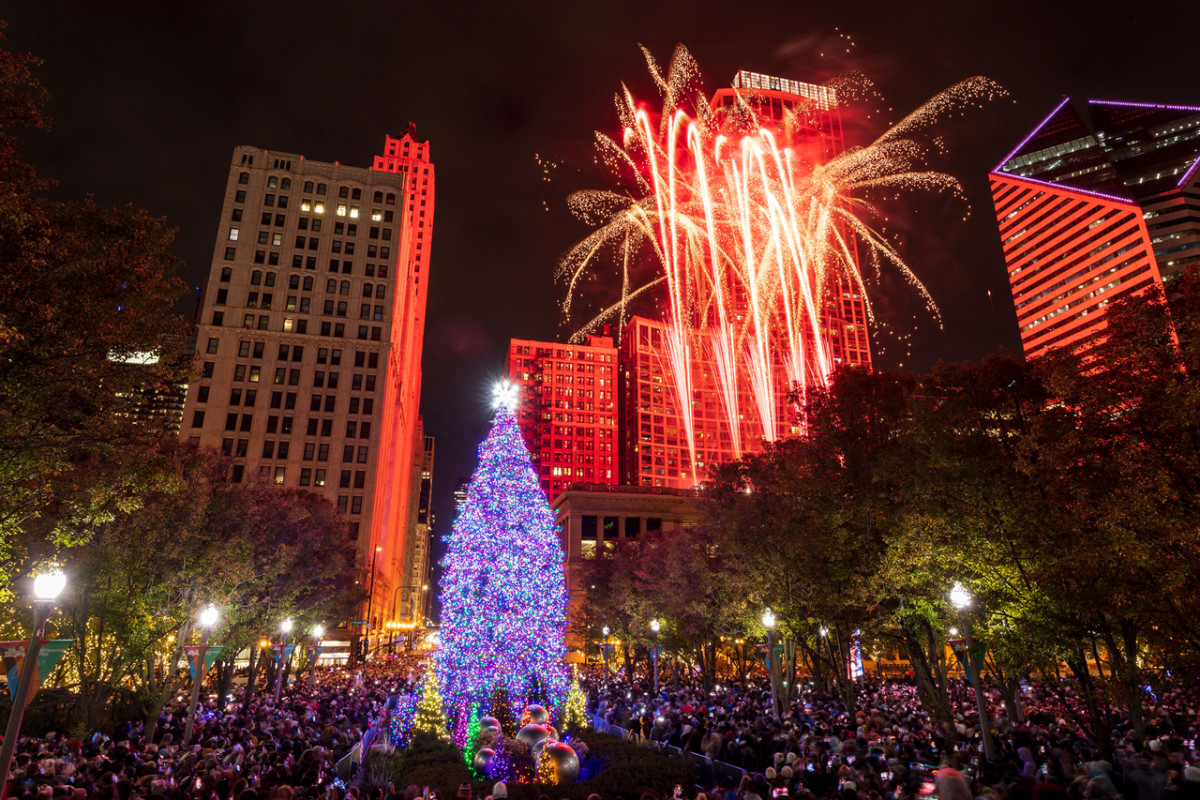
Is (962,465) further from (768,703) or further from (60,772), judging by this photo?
(60,772)

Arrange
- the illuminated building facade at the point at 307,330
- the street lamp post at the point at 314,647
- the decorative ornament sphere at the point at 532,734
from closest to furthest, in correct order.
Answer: the decorative ornament sphere at the point at 532,734, the street lamp post at the point at 314,647, the illuminated building facade at the point at 307,330

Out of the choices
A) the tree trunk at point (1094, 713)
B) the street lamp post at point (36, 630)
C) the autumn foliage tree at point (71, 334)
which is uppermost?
the autumn foliage tree at point (71, 334)

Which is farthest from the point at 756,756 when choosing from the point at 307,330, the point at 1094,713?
the point at 307,330

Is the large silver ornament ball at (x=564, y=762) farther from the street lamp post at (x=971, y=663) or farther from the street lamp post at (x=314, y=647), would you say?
the street lamp post at (x=314, y=647)

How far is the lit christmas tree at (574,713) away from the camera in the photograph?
23.1 m

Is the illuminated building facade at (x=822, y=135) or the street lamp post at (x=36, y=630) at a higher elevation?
the illuminated building facade at (x=822, y=135)

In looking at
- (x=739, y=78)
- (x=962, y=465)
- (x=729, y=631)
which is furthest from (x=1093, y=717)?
(x=739, y=78)

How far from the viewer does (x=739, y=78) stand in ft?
409

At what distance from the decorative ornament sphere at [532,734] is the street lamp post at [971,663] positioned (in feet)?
35.9

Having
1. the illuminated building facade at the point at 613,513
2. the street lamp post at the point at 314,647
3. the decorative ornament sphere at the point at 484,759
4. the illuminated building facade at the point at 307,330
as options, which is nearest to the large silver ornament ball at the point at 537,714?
the decorative ornament sphere at the point at 484,759

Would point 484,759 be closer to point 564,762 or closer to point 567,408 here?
point 564,762

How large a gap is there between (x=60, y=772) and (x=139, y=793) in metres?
1.61

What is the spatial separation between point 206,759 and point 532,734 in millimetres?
7720

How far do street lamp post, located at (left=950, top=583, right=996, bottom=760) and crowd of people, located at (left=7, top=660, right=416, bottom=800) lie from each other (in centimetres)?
1464
